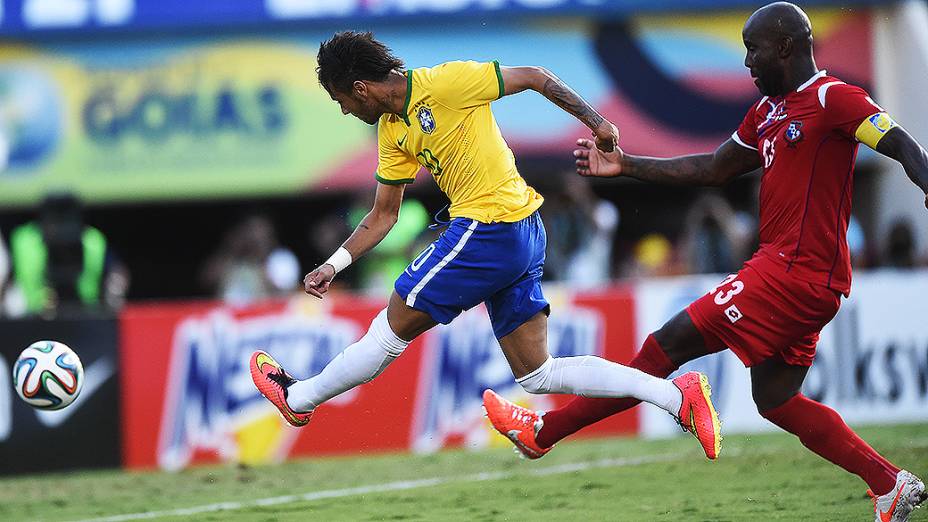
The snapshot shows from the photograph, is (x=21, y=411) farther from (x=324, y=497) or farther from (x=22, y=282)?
(x=324, y=497)

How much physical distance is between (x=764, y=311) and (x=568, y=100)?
1373 millimetres

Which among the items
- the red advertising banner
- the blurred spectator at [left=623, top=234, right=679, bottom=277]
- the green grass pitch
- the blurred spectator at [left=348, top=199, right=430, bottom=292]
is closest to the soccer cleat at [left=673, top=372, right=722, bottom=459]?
the green grass pitch

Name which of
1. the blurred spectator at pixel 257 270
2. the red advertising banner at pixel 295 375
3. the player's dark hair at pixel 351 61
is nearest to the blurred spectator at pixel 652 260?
the red advertising banner at pixel 295 375

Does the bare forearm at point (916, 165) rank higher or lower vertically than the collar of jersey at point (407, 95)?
lower

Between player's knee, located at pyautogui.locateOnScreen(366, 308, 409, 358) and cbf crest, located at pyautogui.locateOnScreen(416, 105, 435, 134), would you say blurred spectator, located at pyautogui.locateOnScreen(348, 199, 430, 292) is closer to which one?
player's knee, located at pyautogui.locateOnScreen(366, 308, 409, 358)

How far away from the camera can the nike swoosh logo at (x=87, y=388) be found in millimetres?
10430

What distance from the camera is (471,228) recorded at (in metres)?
6.50

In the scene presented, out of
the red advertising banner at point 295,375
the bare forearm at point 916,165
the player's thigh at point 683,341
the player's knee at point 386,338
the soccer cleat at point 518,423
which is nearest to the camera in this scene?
the bare forearm at point 916,165

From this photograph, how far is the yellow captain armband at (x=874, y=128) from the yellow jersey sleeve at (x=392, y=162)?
7.19ft

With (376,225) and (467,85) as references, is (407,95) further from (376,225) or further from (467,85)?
(376,225)

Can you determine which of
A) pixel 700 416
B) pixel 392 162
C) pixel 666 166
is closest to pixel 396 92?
pixel 392 162

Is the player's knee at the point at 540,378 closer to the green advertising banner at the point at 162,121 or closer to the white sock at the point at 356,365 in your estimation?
the white sock at the point at 356,365

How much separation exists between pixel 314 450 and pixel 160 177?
5566 mm

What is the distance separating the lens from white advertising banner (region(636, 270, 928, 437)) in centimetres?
1128
